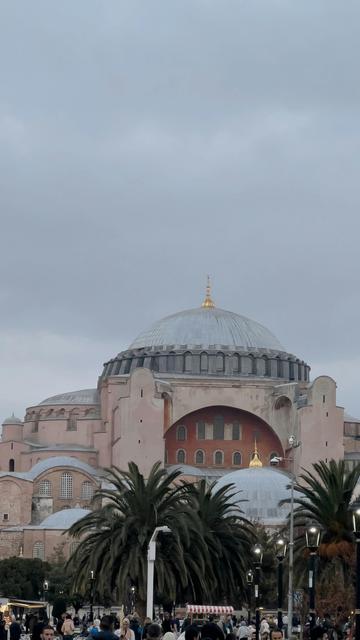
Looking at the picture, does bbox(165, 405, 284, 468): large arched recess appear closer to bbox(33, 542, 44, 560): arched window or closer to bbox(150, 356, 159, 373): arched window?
bbox(150, 356, 159, 373): arched window

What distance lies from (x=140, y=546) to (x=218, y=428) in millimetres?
47231

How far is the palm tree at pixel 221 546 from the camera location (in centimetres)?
4434

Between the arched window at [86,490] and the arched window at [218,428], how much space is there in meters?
7.91

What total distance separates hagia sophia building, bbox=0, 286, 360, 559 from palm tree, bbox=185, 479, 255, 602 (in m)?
28.3

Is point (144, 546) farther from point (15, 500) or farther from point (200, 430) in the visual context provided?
point (200, 430)

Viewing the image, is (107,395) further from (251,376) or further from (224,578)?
(224,578)

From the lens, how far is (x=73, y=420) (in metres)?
90.9

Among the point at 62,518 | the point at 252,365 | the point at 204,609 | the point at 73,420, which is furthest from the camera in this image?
the point at 73,420

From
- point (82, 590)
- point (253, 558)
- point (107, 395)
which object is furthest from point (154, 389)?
point (82, 590)

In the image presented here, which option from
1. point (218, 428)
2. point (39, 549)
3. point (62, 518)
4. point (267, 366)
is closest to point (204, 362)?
point (267, 366)

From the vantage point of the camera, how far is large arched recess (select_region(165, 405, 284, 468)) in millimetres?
87875

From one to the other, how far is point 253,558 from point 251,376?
43.1 metres

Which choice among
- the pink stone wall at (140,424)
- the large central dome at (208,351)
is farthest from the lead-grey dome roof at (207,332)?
the pink stone wall at (140,424)

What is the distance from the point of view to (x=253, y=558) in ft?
153
